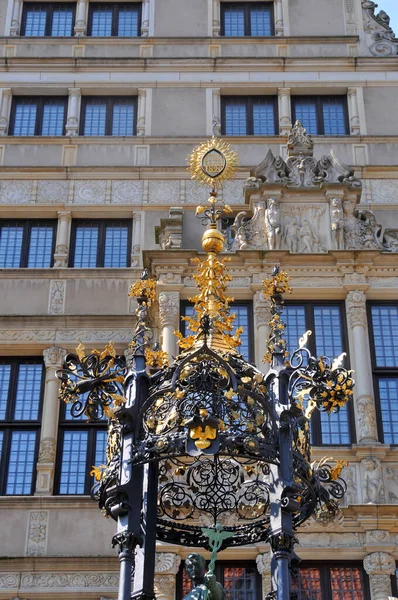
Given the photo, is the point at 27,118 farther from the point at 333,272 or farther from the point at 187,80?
the point at 333,272

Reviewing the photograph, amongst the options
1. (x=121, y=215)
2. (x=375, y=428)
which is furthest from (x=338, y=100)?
(x=375, y=428)

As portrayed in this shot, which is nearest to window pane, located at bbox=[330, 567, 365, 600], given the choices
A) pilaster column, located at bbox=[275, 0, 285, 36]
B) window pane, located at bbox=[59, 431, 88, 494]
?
window pane, located at bbox=[59, 431, 88, 494]

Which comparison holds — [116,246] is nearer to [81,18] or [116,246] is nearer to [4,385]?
[4,385]

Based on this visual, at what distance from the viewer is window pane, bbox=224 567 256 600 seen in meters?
15.5

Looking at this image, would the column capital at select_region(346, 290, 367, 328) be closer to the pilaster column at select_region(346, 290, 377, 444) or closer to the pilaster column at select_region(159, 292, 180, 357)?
the pilaster column at select_region(346, 290, 377, 444)

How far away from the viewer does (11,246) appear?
20047mm

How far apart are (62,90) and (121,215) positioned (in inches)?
129

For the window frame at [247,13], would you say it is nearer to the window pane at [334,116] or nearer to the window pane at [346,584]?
the window pane at [334,116]

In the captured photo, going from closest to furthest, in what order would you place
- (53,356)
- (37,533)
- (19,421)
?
(37,533) < (19,421) < (53,356)

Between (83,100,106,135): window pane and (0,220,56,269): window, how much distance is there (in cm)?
220

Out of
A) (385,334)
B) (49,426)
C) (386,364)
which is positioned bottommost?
(49,426)

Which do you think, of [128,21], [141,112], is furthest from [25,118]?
[128,21]

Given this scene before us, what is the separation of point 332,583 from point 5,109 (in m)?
11.2

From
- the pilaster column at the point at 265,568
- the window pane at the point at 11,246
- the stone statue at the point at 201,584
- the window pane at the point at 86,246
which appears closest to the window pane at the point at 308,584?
the pilaster column at the point at 265,568
